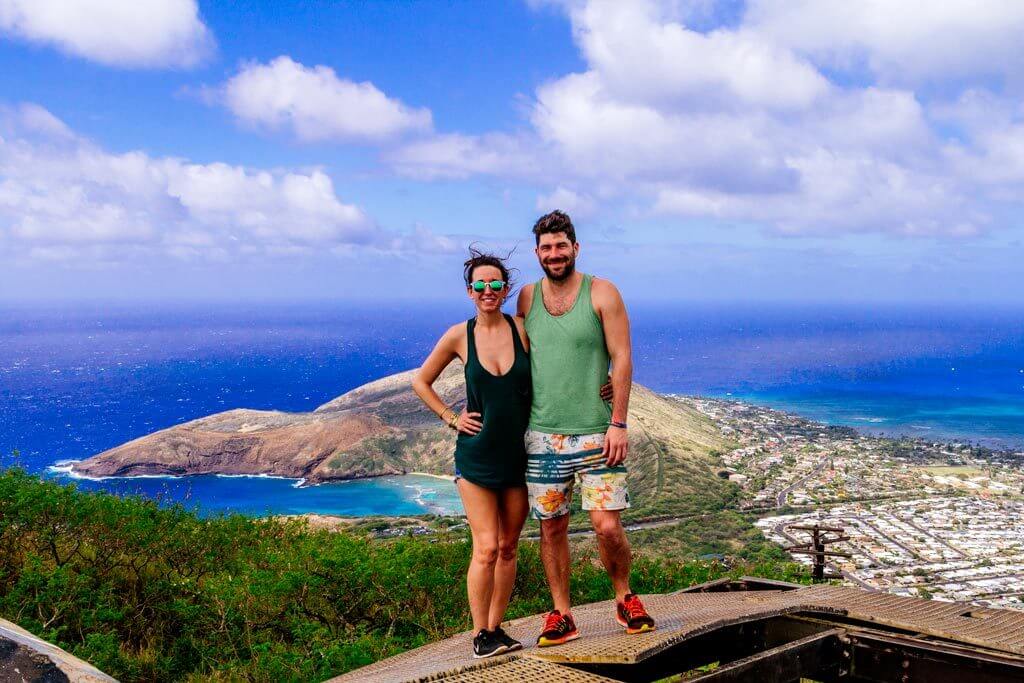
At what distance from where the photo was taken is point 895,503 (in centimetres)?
4084

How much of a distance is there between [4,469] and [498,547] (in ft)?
25.8

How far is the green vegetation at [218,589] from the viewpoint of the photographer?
655 cm

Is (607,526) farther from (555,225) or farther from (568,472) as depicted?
(555,225)

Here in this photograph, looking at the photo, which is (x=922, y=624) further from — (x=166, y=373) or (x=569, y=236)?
(x=166, y=373)

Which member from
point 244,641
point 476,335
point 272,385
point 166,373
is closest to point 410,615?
point 244,641

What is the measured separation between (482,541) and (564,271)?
1.45 metres

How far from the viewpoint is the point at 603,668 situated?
12.3 feet

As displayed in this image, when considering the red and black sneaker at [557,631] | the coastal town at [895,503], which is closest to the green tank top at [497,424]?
the red and black sneaker at [557,631]

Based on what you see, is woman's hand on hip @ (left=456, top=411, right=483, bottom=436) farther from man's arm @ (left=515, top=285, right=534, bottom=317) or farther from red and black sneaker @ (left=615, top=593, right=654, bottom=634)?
red and black sneaker @ (left=615, top=593, right=654, bottom=634)

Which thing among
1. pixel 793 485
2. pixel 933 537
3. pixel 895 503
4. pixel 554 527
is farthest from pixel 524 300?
pixel 793 485

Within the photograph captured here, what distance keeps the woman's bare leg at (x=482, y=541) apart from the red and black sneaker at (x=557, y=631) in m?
0.34

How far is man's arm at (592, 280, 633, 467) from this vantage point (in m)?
4.02

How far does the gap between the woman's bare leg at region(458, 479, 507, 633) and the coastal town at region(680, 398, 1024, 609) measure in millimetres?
9736

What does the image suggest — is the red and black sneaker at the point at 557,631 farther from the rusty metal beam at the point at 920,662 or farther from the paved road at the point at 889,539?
the paved road at the point at 889,539
